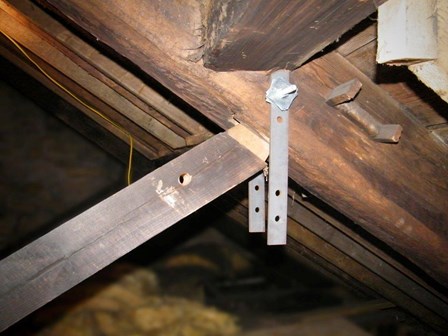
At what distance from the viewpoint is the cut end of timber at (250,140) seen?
37.1 inches

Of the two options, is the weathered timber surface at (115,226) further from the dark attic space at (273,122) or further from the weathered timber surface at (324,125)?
the weathered timber surface at (324,125)

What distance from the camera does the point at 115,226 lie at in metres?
0.83

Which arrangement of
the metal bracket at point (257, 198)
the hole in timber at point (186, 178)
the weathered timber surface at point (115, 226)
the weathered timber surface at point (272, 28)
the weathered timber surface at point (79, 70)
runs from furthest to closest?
the weathered timber surface at point (79, 70) → the metal bracket at point (257, 198) → the hole in timber at point (186, 178) → the weathered timber surface at point (115, 226) → the weathered timber surface at point (272, 28)

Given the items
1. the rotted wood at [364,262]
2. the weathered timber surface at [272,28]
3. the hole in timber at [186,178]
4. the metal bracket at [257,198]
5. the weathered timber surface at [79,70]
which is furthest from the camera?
the rotted wood at [364,262]

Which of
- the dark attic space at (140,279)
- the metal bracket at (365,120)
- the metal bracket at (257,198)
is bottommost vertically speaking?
the metal bracket at (257,198)

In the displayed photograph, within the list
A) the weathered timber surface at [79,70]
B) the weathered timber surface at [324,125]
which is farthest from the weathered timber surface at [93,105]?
the weathered timber surface at [324,125]

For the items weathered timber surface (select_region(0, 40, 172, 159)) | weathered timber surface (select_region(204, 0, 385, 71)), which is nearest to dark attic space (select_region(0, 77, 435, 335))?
weathered timber surface (select_region(0, 40, 172, 159))

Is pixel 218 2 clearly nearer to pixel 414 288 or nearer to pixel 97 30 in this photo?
pixel 97 30

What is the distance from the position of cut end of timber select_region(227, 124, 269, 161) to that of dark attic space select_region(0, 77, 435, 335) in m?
2.86

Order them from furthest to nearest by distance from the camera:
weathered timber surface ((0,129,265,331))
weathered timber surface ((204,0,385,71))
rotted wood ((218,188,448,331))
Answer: rotted wood ((218,188,448,331)), weathered timber surface ((0,129,265,331)), weathered timber surface ((204,0,385,71))

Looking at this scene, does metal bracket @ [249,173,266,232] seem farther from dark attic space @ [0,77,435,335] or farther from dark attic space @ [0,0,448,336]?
dark attic space @ [0,77,435,335]

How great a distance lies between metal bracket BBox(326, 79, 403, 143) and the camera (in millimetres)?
962

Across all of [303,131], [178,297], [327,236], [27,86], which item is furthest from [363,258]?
[27,86]

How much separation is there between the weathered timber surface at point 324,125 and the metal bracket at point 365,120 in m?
0.02
